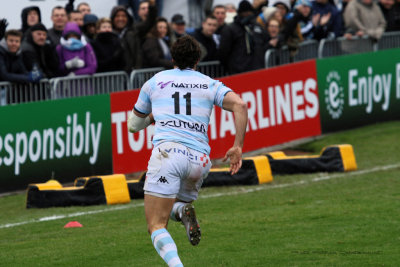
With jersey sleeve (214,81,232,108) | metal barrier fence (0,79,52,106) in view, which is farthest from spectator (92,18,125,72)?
jersey sleeve (214,81,232,108)

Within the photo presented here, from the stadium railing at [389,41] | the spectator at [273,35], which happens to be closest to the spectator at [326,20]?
the stadium railing at [389,41]

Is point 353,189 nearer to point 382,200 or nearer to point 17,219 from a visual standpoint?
point 382,200

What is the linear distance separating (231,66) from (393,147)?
11.0ft

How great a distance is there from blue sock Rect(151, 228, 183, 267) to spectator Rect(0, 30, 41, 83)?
731 cm

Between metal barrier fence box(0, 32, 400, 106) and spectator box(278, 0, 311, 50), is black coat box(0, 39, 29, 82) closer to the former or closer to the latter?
metal barrier fence box(0, 32, 400, 106)

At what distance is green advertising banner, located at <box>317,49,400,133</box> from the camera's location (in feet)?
62.1

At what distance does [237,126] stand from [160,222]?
0.99 meters

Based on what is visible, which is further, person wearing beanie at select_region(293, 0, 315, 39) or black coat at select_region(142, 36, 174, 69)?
person wearing beanie at select_region(293, 0, 315, 39)

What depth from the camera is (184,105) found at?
25.4 feet

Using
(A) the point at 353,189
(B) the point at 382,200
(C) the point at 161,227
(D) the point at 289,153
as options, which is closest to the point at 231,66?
(D) the point at 289,153

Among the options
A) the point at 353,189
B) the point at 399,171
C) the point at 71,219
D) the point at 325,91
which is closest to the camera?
the point at 71,219

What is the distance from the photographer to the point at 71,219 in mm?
11977

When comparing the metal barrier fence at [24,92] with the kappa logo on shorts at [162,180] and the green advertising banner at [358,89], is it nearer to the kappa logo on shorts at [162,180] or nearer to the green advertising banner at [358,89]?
the green advertising banner at [358,89]

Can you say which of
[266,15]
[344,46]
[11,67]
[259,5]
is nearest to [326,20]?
[344,46]
